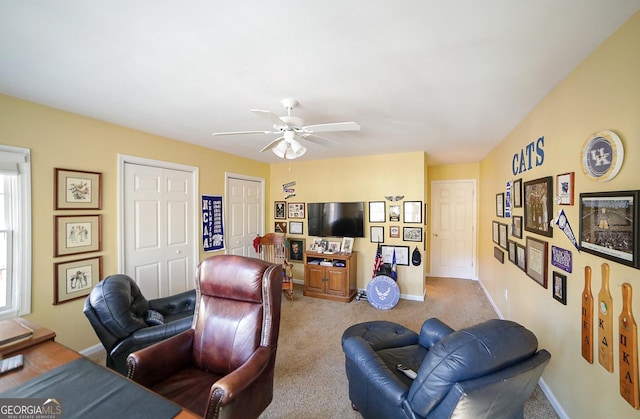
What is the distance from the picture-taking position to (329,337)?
10.1 ft

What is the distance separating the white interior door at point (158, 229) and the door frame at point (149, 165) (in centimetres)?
3

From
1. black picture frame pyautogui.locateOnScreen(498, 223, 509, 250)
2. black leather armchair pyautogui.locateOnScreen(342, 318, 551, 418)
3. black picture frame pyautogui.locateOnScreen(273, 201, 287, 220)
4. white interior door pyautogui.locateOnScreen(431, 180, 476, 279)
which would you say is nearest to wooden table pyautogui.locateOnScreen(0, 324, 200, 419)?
black leather armchair pyautogui.locateOnScreen(342, 318, 551, 418)

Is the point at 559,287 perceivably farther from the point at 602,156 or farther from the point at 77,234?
the point at 77,234

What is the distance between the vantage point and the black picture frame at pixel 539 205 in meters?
2.08

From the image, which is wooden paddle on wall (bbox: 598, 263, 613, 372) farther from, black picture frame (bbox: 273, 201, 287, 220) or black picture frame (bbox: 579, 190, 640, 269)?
black picture frame (bbox: 273, 201, 287, 220)

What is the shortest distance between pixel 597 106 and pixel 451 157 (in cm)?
334

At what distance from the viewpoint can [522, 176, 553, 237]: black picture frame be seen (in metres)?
2.08

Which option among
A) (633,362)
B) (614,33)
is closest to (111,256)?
(633,362)

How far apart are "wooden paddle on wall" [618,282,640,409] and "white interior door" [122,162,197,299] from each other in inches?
169

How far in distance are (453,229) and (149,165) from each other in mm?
5784

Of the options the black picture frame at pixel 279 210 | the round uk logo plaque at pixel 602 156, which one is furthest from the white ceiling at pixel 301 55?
the black picture frame at pixel 279 210

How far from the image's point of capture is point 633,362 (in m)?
1.25

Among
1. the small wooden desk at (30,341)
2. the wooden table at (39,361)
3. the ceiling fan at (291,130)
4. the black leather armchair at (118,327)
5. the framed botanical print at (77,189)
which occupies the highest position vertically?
the ceiling fan at (291,130)

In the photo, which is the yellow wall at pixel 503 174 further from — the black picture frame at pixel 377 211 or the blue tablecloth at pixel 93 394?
the blue tablecloth at pixel 93 394
